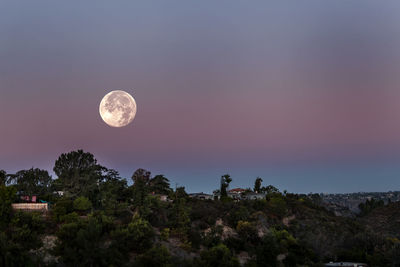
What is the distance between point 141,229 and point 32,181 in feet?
82.1

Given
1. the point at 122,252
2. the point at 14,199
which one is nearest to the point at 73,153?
the point at 14,199

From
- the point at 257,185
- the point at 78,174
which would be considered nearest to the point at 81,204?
the point at 78,174

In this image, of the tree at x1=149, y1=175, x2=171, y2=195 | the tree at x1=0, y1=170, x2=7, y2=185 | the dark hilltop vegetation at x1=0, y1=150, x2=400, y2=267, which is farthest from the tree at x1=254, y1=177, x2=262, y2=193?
the tree at x1=0, y1=170, x2=7, y2=185

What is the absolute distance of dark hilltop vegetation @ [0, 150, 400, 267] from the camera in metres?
48.9

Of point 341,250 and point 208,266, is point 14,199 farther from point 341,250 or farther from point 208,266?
point 341,250

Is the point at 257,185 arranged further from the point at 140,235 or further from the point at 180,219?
the point at 140,235

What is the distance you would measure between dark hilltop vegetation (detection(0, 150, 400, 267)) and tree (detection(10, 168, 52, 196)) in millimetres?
165

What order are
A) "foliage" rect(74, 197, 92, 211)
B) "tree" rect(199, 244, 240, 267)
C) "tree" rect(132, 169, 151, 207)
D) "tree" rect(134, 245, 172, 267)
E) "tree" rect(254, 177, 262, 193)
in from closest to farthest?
"tree" rect(134, 245, 172, 267), "tree" rect(199, 244, 240, 267), "foliage" rect(74, 197, 92, 211), "tree" rect(132, 169, 151, 207), "tree" rect(254, 177, 262, 193)

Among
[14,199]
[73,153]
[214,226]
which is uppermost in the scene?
[73,153]

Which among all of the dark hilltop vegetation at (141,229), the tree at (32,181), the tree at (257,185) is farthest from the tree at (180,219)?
the tree at (257,185)

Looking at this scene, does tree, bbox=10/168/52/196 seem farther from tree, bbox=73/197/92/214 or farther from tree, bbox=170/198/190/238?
tree, bbox=170/198/190/238

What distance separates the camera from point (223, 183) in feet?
339

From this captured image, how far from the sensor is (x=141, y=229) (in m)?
55.5

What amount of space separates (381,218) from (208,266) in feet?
289
